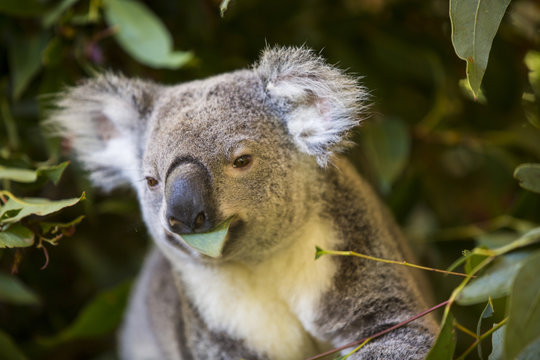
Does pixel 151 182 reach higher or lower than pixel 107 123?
lower

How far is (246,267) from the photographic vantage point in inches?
70.7

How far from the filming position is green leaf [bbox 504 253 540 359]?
3.67ft

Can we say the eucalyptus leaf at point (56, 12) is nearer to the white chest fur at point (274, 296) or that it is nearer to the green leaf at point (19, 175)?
the green leaf at point (19, 175)

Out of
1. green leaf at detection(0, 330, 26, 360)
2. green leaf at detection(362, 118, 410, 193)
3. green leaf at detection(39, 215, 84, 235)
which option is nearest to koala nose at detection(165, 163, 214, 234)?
green leaf at detection(39, 215, 84, 235)

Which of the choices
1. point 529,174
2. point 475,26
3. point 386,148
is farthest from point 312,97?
point 386,148

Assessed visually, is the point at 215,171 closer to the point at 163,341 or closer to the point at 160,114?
the point at 160,114

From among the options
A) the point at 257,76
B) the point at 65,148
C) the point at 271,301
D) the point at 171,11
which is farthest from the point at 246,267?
the point at 171,11

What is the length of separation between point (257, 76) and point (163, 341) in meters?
1.20

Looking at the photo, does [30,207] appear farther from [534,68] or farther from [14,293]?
[534,68]

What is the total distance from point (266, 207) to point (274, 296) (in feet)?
1.17

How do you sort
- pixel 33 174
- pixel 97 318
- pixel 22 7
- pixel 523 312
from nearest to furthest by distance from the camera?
pixel 523 312, pixel 33 174, pixel 22 7, pixel 97 318

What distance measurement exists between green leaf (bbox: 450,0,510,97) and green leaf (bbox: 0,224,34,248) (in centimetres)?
122

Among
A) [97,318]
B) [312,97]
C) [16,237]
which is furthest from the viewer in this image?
[97,318]

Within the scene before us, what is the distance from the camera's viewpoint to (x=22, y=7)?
2.23 meters
